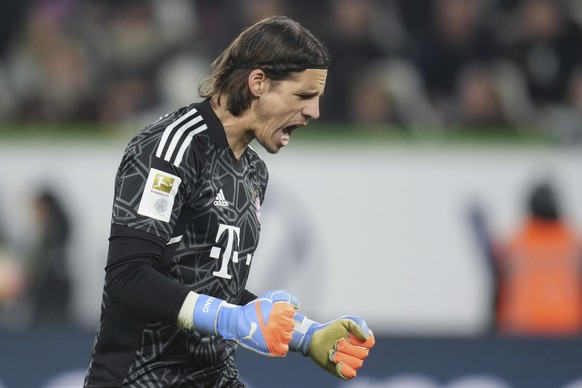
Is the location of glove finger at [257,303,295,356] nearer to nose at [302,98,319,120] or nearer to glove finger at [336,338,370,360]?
glove finger at [336,338,370,360]

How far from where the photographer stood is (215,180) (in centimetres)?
330

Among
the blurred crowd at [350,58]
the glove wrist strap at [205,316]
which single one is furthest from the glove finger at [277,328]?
the blurred crowd at [350,58]

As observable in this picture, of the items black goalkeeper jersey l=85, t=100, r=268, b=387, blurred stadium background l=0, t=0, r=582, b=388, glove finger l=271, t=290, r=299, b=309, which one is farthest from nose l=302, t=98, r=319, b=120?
blurred stadium background l=0, t=0, r=582, b=388

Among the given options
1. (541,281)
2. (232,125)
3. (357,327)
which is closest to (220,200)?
(232,125)

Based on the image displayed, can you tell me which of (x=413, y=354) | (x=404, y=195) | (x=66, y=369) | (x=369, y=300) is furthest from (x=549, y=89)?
(x=66, y=369)

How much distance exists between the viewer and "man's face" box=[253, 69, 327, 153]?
133 inches

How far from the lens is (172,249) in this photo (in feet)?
10.6

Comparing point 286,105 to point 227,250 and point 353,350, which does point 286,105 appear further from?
point 353,350

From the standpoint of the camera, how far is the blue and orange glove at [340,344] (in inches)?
137

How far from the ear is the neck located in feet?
0.28

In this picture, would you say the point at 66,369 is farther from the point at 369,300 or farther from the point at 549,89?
the point at 549,89

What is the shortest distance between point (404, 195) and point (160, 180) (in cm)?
460

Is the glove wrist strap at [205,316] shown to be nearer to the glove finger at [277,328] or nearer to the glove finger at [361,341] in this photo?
the glove finger at [277,328]

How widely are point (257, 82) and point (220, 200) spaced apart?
37 centimetres
